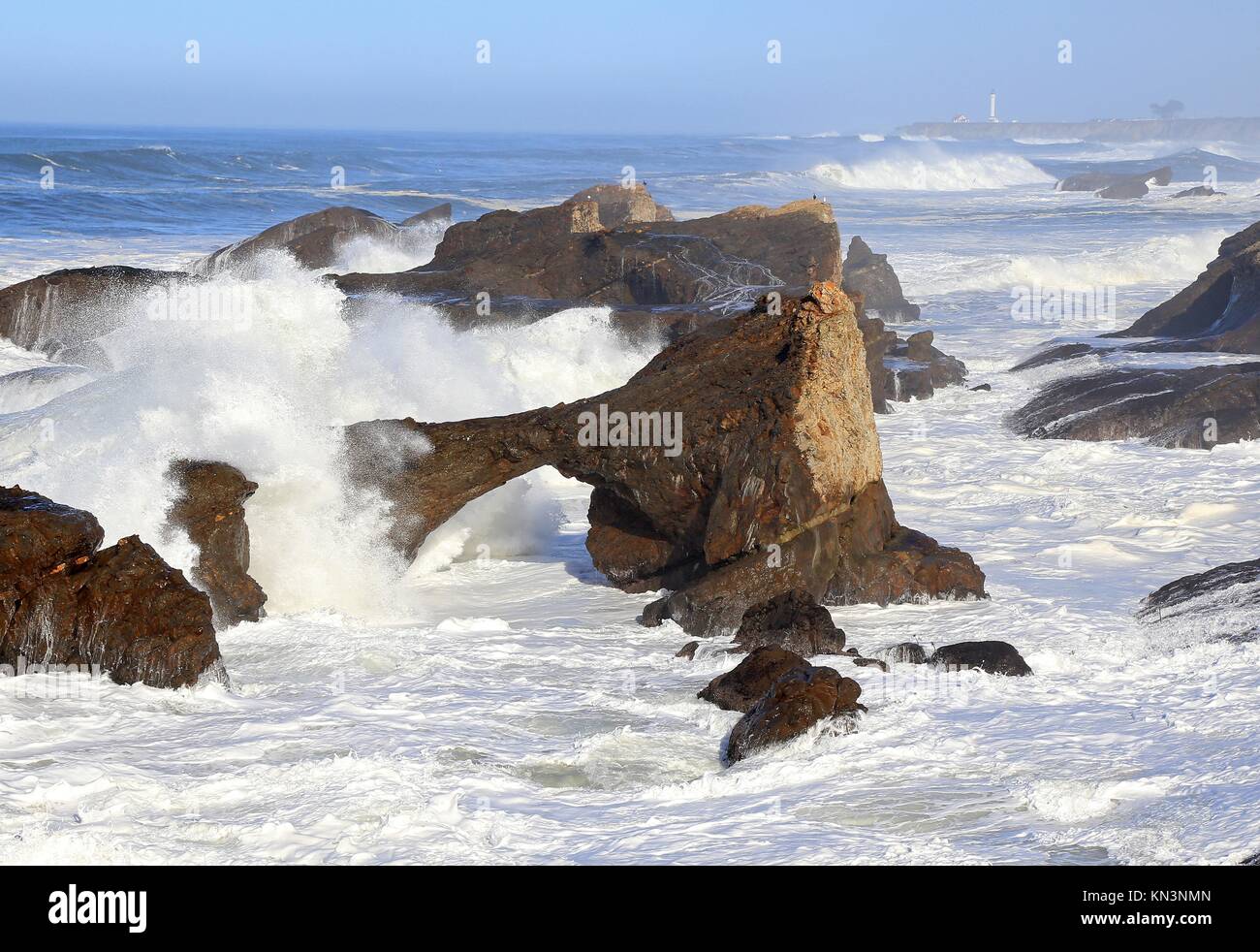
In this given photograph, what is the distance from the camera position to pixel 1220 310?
20.9 metres

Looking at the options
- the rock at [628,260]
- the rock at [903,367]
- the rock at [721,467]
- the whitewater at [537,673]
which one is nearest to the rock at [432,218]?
the rock at [628,260]

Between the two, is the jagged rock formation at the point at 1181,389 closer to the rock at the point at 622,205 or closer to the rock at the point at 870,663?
the rock at the point at 870,663

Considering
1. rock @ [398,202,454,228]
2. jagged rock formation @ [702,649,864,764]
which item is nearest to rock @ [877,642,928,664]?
jagged rock formation @ [702,649,864,764]

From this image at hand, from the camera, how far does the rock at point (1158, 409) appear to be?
15.0 m

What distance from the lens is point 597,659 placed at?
28.7ft

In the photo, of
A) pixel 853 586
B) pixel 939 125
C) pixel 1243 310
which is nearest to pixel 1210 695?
pixel 853 586

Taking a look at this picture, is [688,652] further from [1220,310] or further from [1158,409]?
[1220,310]

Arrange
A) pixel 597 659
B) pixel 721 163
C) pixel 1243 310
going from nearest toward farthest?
pixel 597 659, pixel 1243 310, pixel 721 163

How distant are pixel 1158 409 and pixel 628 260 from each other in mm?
8438

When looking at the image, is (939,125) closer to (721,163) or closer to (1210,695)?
(721,163)

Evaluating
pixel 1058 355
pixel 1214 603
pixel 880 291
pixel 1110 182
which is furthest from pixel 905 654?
pixel 1110 182

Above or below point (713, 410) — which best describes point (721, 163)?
above

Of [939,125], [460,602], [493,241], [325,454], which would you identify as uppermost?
[939,125]
